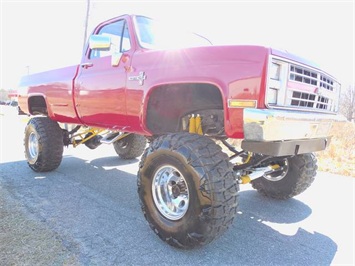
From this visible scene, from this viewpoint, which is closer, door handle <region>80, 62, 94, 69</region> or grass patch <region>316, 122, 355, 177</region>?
door handle <region>80, 62, 94, 69</region>

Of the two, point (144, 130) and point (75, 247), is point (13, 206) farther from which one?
point (144, 130)

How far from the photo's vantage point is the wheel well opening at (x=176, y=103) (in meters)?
3.16

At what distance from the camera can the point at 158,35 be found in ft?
12.1

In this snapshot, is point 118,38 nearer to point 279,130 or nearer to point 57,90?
point 57,90

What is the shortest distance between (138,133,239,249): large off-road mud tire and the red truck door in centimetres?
101

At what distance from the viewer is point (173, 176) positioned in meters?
2.86

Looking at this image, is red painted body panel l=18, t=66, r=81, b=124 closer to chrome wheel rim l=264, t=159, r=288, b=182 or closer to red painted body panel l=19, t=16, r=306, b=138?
red painted body panel l=19, t=16, r=306, b=138

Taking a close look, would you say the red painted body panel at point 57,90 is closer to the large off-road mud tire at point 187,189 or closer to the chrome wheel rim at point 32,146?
the chrome wheel rim at point 32,146

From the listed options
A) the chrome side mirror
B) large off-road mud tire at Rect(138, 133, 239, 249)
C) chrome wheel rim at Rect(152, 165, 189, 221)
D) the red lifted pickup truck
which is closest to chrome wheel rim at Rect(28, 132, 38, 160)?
the red lifted pickup truck

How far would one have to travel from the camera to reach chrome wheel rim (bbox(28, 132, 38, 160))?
5222 mm

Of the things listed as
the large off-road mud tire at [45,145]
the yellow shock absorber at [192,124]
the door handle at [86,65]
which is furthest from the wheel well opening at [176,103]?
the large off-road mud tire at [45,145]

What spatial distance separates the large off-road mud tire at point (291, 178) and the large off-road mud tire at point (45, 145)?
331 cm

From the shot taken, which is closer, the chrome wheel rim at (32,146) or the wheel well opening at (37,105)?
the chrome wheel rim at (32,146)

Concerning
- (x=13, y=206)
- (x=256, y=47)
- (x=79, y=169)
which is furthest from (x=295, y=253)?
(x=79, y=169)
